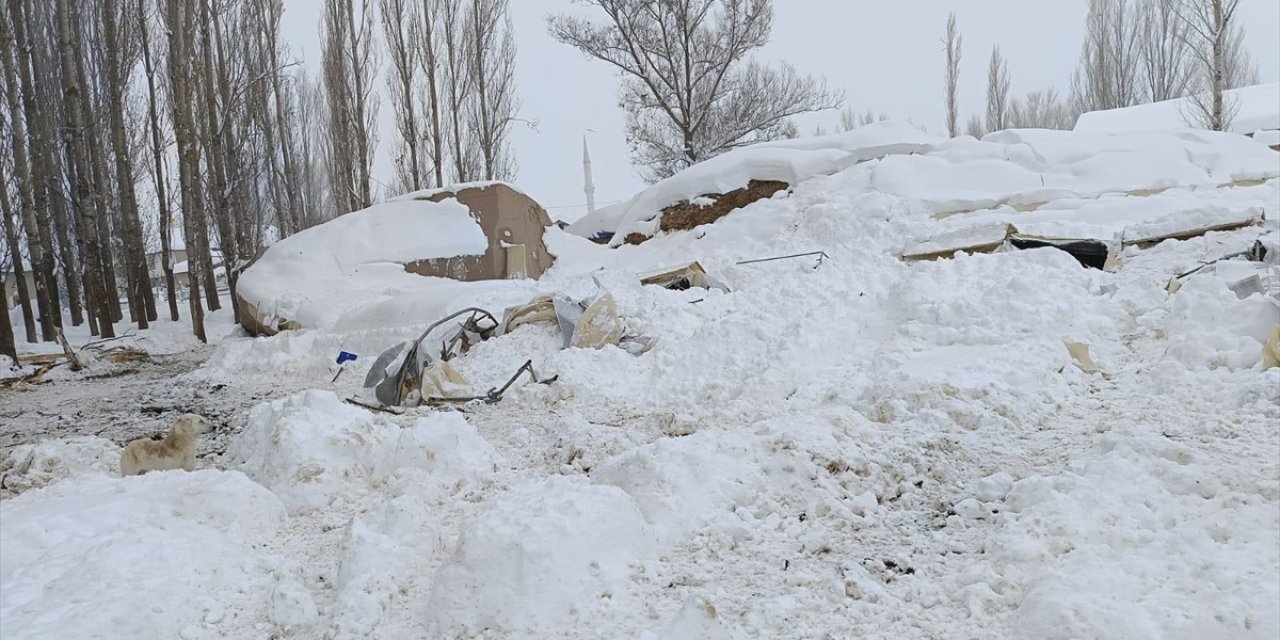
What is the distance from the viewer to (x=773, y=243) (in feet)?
25.3

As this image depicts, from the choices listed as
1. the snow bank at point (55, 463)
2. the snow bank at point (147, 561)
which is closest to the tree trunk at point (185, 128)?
the snow bank at point (55, 463)

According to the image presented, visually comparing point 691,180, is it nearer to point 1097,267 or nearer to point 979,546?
point 1097,267

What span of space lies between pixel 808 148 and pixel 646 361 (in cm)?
647

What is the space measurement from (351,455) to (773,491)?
5.31 feet

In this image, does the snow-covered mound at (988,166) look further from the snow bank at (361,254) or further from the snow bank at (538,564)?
the snow bank at (538,564)

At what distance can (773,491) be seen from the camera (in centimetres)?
245

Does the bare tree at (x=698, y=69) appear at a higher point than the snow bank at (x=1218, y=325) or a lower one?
higher

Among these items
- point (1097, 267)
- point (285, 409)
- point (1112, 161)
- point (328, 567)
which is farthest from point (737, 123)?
point (328, 567)

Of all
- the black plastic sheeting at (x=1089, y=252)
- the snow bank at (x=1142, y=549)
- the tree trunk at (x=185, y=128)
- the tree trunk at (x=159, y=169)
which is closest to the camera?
the snow bank at (x=1142, y=549)

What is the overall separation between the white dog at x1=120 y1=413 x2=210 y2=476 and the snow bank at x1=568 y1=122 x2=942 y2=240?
7.34 m

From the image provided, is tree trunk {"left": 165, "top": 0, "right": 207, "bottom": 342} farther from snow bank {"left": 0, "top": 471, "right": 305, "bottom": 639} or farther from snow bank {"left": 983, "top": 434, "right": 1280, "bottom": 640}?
snow bank {"left": 983, "top": 434, "right": 1280, "bottom": 640}

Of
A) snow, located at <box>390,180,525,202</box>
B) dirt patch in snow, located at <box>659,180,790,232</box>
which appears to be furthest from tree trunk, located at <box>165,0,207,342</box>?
dirt patch in snow, located at <box>659,180,790,232</box>

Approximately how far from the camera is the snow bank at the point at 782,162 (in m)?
9.52

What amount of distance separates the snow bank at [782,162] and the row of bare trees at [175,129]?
230 inches
